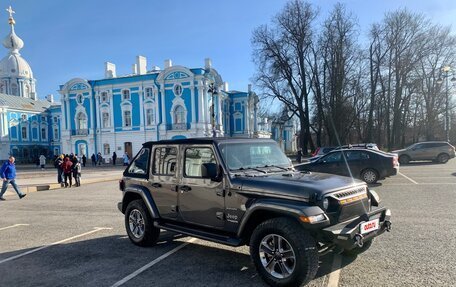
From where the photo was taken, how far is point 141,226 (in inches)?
255

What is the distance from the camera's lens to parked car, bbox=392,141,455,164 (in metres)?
24.3

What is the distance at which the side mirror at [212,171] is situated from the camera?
5.00 meters

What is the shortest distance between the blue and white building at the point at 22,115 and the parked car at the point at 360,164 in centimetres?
6586

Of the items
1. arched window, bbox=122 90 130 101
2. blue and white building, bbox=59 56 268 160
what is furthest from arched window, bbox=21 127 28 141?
arched window, bbox=122 90 130 101

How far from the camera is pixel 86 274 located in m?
5.14

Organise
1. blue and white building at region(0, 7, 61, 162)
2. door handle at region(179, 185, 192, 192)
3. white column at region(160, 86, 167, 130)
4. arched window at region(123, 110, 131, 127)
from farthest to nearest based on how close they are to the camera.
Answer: blue and white building at region(0, 7, 61, 162)
arched window at region(123, 110, 131, 127)
white column at region(160, 86, 167, 130)
door handle at region(179, 185, 192, 192)

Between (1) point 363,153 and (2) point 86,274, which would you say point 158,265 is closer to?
(2) point 86,274

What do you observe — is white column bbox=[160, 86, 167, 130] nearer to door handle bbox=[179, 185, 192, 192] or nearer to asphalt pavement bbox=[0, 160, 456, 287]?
asphalt pavement bbox=[0, 160, 456, 287]

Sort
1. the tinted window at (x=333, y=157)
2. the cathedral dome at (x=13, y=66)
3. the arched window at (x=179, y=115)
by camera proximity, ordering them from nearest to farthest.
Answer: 1. the tinted window at (x=333, y=157)
2. the arched window at (x=179, y=115)
3. the cathedral dome at (x=13, y=66)

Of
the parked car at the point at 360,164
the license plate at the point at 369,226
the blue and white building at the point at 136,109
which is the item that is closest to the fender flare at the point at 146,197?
the license plate at the point at 369,226

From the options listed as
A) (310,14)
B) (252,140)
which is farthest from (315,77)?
(252,140)

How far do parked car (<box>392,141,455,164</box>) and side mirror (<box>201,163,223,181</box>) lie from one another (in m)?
23.4

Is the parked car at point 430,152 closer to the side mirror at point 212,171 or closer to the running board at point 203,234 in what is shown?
the running board at point 203,234

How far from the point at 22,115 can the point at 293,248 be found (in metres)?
77.4
